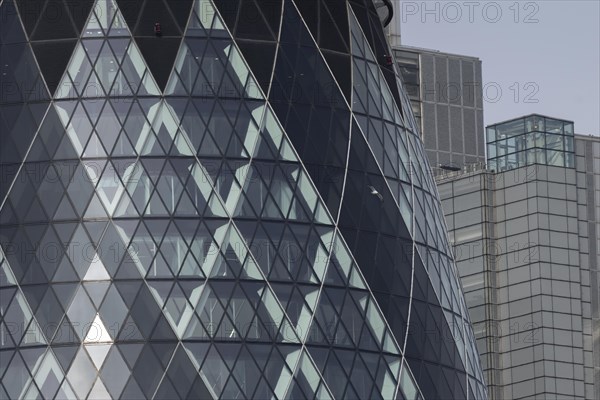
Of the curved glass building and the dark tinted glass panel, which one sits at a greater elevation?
the dark tinted glass panel

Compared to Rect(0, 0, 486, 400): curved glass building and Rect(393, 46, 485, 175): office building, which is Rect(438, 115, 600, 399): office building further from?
Rect(0, 0, 486, 400): curved glass building

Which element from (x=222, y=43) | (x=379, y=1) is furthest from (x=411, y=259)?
(x=379, y=1)

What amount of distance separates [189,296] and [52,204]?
202 inches

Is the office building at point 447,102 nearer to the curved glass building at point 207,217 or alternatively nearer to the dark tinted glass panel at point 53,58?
the curved glass building at point 207,217

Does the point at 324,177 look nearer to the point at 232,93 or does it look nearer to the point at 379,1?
the point at 232,93

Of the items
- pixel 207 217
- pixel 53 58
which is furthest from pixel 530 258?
pixel 53 58

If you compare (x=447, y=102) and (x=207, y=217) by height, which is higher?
(x=447, y=102)

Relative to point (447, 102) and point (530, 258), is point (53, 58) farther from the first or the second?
point (447, 102)

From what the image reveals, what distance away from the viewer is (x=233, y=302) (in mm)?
66375

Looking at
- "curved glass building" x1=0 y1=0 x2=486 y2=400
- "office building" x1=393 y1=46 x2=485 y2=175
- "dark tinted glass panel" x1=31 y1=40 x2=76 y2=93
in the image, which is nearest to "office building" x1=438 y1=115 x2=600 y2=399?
"office building" x1=393 y1=46 x2=485 y2=175

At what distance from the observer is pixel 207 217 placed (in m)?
67.4

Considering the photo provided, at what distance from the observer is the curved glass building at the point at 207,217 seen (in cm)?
6600

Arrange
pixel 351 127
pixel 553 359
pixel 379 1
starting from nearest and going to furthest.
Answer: pixel 351 127, pixel 379 1, pixel 553 359

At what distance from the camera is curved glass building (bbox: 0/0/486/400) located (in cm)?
6600
